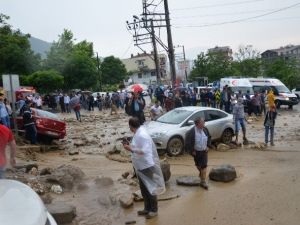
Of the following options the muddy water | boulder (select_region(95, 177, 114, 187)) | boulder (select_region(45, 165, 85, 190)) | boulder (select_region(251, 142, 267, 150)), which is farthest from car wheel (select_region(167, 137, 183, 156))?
boulder (select_region(45, 165, 85, 190))

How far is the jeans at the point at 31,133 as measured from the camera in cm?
1612

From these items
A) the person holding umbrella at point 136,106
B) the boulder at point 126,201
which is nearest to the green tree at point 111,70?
the person holding umbrella at point 136,106

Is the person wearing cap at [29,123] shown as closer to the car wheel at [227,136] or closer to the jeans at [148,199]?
the car wheel at [227,136]

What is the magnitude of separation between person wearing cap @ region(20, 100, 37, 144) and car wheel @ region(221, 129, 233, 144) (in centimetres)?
663

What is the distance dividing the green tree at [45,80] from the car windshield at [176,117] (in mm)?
31861

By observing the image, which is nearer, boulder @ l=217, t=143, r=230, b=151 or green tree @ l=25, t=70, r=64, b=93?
boulder @ l=217, t=143, r=230, b=151

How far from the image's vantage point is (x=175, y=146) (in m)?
14.3

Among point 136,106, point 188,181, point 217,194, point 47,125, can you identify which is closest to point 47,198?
point 188,181

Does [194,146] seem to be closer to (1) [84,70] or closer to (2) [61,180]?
(2) [61,180]

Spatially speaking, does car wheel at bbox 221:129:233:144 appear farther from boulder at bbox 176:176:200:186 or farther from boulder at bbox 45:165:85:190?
boulder at bbox 45:165:85:190

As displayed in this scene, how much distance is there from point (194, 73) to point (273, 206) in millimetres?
66962

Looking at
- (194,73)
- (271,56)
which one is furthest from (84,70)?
(271,56)

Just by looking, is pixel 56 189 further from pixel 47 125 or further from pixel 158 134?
pixel 47 125

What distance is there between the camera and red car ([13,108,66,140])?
16984 mm
